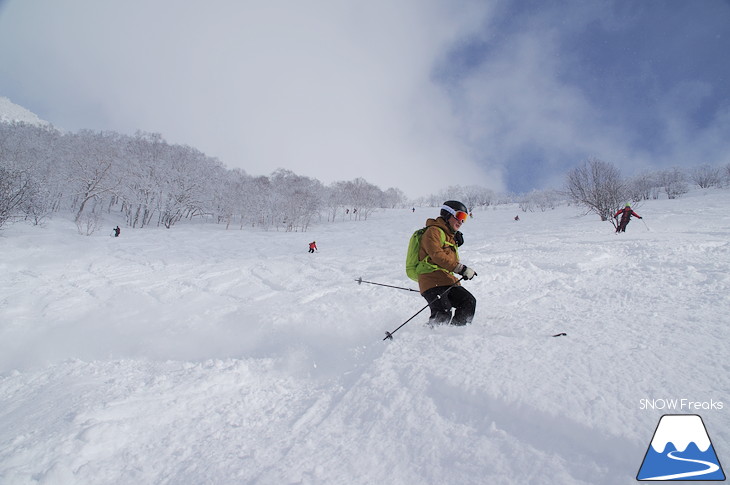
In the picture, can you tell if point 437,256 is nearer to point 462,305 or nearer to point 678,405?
point 462,305

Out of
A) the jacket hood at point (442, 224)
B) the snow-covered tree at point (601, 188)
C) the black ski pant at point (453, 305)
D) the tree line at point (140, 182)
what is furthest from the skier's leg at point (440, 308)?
the tree line at point (140, 182)

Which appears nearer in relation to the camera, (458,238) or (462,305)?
(462,305)

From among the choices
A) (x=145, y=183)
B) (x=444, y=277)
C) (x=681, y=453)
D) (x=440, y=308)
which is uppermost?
(x=145, y=183)

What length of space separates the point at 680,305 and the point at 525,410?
351cm

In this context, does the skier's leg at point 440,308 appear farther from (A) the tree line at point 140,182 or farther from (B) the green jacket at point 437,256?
(A) the tree line at point 140,182

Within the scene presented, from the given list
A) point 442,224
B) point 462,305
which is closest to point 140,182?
point 442,224

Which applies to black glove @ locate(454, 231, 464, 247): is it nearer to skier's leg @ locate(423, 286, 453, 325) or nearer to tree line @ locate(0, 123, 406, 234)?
skier's leg @ locate(423, 286, 453, 325)

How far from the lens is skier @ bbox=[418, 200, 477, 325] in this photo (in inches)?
142

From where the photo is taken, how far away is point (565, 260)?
22.8 ft

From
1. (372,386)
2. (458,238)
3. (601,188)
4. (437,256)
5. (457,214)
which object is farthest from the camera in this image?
(601,188)

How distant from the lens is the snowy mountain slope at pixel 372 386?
67.9 inches

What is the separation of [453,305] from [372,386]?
5.84 ft

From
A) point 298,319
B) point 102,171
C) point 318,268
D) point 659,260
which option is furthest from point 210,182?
point 659,260

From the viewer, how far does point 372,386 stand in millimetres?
2508
